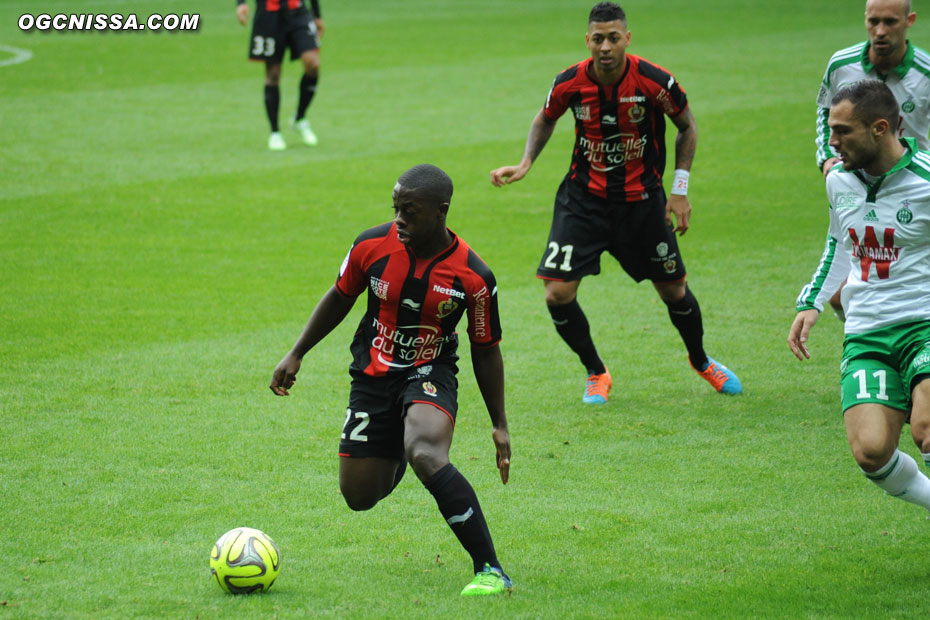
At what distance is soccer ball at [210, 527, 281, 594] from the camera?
4.88m

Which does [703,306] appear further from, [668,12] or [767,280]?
[668,12]

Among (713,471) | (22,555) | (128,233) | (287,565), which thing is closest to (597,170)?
(713,471)

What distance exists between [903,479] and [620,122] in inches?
141

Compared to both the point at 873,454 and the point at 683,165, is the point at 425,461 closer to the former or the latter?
the point at 873,454

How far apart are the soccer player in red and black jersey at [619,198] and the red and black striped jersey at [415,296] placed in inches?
102

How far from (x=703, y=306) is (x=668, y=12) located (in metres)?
25.0

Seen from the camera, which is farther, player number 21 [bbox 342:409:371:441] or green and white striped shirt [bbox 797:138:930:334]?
player number 21 [bbox 342:409:371:441]

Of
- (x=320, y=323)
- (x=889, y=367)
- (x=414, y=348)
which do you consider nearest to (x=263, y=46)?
(x=320, y=323)

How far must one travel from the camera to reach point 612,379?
848 cm

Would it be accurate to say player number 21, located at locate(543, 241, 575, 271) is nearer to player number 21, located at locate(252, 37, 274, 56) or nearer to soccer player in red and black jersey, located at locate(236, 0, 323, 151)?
soccer player in red and black jersey, located at locate(236, 0, 323, 151)

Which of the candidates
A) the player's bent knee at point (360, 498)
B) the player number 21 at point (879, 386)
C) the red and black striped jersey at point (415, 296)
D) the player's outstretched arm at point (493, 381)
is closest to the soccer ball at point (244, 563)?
the player's bent knee at point (360, 498)

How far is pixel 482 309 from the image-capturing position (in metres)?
5.24

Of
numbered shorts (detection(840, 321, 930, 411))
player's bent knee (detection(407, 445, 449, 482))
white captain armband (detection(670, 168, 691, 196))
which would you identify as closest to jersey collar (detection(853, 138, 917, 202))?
numbered shorts (detection(840, 321, 930, 411))

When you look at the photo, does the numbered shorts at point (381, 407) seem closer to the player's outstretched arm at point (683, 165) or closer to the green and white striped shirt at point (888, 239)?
the green and white striped shirt at point (888, 239)
